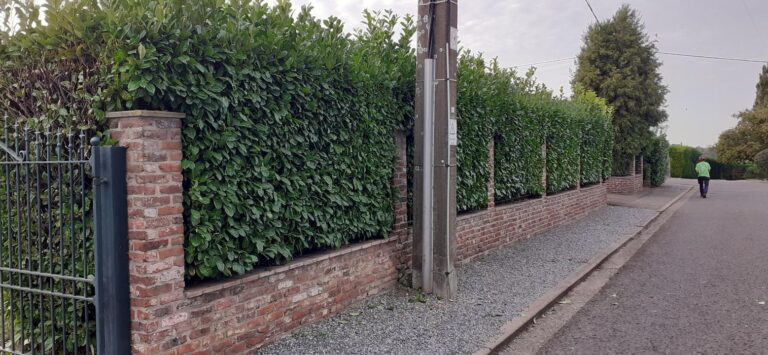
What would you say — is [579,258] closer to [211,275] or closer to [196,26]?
[211,275]

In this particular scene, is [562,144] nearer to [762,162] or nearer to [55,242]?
[55,242]

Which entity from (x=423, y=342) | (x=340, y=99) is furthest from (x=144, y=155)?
(x=423, y=342)

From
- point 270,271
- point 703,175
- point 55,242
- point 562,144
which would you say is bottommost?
point 270,271

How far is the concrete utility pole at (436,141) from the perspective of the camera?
5602mm

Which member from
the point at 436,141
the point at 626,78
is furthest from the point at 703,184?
the point at 436,141

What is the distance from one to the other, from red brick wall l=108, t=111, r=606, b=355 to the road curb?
145 centimetres

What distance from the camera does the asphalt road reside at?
15.3 ft

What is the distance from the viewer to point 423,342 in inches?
175

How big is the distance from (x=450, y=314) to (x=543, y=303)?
1132mm

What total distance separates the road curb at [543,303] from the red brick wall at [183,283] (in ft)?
4.77

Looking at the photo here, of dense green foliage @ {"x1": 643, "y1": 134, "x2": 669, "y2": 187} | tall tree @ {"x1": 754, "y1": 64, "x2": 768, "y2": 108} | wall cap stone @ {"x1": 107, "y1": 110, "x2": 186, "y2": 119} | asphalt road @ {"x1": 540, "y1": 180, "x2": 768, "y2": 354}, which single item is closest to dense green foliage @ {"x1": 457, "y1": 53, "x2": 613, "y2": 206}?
asphalt road @ {"x1": 540, "y1": 180, "x2": 768, "y2": 354}

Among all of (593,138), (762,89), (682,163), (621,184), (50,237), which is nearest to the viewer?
(50,237)

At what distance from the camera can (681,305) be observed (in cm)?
584

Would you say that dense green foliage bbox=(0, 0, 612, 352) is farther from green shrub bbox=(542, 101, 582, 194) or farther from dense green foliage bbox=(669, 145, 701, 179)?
dense green foliage bbox=(669, 145, 701, 179)
